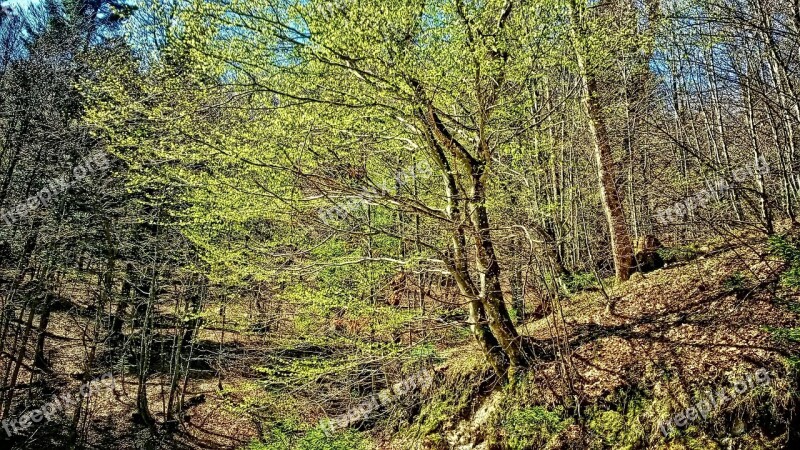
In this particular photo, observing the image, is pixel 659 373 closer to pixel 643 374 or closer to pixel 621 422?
pixel 643 374

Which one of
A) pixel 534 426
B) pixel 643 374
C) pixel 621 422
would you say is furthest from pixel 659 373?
pixel 534 426

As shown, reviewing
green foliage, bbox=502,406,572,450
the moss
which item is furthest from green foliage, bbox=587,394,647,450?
green foliage, bbox=502,406,572,450

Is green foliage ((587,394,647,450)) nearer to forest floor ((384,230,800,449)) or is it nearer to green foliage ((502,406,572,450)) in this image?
forest floor ((384,230,800,449))

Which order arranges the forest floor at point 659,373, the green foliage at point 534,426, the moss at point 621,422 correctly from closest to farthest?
1. the forest floor at point 659,373
2. the moss at point 621,422
3. the green foliage at point 534,426

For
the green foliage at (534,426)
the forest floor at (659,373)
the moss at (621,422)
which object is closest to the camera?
the forest floor at (659,373)

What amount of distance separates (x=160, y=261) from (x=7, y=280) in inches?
135

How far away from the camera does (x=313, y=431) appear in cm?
730

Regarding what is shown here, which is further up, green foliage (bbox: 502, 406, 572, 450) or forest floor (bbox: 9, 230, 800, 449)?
forest floor (bbox: 9, 230, 800, 449)

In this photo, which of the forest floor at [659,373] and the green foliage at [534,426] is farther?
the green foliage at [534,426]

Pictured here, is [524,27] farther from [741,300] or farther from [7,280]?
[7,280]

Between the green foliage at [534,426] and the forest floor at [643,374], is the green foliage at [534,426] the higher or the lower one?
the lower one

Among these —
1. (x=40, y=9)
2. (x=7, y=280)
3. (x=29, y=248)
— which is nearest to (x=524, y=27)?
(x=29, y=248)

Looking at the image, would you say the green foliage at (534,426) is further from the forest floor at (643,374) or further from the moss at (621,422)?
the moss at (621,422)

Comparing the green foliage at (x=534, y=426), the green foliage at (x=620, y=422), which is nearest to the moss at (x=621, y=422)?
the green foliage at (x=620, y=422)
